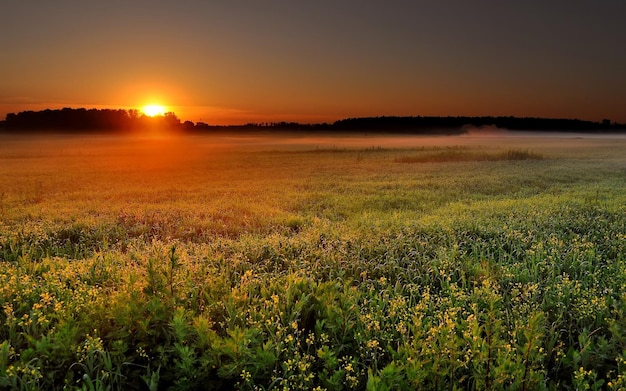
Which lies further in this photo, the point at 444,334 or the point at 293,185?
the point at 293,185

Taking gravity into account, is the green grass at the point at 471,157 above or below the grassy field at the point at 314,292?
above

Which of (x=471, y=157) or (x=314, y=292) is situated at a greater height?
(x=471, y=157)

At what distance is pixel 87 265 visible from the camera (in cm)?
675

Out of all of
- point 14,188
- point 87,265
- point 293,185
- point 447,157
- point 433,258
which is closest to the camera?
point 87,265

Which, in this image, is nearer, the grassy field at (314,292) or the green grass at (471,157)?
the grassy field at (314,292)

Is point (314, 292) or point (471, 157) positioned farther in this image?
point (471, 157)

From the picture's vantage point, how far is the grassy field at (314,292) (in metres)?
3.77

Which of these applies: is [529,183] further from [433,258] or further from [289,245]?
[289,245]

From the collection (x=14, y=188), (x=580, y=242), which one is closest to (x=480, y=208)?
(x=580, y=242)

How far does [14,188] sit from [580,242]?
66.4 ft

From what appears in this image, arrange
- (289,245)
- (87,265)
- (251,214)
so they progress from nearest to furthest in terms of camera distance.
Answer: (87,265), (289,245), (251,214)

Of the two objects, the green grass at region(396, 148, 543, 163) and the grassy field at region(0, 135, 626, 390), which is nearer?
the grassy field at region(0, 135, 626, 390)

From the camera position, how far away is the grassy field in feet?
12.4

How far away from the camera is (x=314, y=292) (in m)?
5.61
